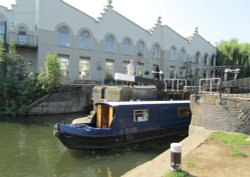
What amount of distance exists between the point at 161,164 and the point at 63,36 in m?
24.3

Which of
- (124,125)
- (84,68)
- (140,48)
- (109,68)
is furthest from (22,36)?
(124,125)

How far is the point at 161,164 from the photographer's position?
8500mm

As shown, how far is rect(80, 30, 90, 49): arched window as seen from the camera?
3239cm

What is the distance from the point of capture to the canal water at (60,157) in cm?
1088

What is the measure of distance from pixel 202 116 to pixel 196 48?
34098 mm

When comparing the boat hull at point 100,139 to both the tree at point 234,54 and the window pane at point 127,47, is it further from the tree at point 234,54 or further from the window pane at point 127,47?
the tree at point 234,54

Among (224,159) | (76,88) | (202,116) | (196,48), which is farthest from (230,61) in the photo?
(224,159)

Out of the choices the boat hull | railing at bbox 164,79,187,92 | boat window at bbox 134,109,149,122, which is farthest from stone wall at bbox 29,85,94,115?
the boat hull

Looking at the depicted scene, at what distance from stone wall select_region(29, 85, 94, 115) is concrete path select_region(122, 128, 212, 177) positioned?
15514mm

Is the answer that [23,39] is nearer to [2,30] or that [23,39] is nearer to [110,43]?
[2,30]

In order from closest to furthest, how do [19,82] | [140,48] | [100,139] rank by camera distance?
[100,139] < [19,82] < [140,48]

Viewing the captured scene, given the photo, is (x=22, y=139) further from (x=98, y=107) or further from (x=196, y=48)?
(x=196, y=48)

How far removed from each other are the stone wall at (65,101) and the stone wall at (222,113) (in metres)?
14.2

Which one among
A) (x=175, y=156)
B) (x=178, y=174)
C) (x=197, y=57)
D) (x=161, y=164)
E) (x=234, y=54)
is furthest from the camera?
(x=197, y=57)
